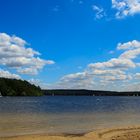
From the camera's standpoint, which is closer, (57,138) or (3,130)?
(57,138)

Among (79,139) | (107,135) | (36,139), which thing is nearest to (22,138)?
(36,139)

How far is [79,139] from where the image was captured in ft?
80.8

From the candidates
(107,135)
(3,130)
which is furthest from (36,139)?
(3,130)

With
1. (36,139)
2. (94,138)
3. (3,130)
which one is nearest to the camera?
A: (36,139)

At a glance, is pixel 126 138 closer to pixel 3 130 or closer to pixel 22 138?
pixel 22 138

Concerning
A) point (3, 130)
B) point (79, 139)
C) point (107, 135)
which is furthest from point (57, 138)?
point (3, 130)

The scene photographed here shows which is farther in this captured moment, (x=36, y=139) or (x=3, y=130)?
(x=3, y=130)

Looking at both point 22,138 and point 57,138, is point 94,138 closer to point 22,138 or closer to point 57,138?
point 57,138

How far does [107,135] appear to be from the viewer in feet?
86.9

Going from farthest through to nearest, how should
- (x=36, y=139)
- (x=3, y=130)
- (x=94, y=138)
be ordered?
(x=3, y=130), (x=94, y=138), (x=36, y=139)

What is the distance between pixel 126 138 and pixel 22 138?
6516 millimetres

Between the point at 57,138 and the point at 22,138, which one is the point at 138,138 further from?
the point at 22,138

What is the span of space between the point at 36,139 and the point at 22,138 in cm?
123

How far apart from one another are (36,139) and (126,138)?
5536 mm
